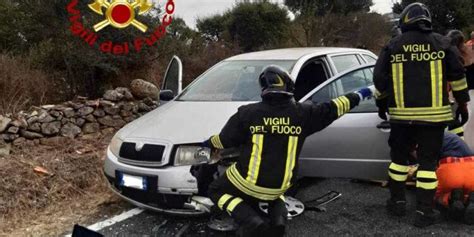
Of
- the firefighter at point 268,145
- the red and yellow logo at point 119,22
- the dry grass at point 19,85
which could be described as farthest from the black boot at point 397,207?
the red and yellow logo at point 119,22

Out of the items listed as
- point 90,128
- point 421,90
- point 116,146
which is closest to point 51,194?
point 116,146

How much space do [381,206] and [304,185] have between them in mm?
856

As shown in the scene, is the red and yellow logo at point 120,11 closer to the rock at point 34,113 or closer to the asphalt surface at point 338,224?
the rock at point 34,113

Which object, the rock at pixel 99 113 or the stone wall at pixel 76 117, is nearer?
the stone wall at pixel 76 117

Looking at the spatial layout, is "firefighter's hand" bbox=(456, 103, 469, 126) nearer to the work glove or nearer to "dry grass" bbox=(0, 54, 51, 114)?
the work glove

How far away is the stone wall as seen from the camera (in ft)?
20.0

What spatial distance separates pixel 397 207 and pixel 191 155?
1.87 metres

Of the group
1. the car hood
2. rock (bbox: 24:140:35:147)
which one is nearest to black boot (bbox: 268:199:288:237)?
the car hood

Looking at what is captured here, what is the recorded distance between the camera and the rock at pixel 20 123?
6.09m

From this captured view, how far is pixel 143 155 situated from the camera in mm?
3596

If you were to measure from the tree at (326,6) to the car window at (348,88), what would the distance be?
14.1 meters

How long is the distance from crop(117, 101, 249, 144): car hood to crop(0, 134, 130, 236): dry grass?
921mm

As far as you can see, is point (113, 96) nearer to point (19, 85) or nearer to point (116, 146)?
point (19, 85)

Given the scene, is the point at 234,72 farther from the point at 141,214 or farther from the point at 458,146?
the point at 458,146
